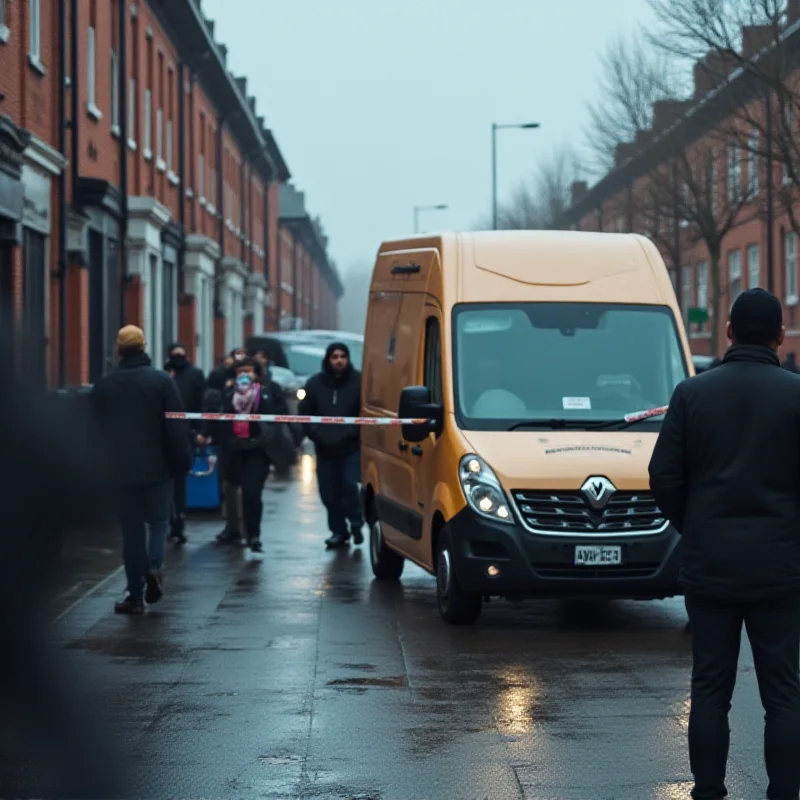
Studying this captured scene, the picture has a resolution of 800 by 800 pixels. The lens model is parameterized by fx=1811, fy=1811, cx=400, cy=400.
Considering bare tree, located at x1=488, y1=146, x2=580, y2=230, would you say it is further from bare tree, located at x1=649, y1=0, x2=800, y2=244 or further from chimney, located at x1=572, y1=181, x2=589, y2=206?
bare tree, located at x1=649, y1=0, x2=800, y2=244

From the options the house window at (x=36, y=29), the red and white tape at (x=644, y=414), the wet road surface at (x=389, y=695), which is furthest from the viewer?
the house window at (x=36, y=29)

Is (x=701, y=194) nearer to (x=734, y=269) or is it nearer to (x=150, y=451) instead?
(x=734, y=269)

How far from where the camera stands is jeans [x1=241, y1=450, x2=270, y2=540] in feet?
51.2

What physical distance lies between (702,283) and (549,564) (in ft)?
149

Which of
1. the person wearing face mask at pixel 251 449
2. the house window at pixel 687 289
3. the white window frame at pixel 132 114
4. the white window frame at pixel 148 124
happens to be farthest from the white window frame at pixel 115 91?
the house window at pixel 687 289

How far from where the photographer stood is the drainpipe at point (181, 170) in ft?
119

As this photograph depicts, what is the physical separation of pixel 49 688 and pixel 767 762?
3.08 meters

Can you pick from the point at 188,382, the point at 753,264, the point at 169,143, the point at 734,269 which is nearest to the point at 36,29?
the point at 188,382

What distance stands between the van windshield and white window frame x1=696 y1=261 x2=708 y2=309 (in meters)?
42.9

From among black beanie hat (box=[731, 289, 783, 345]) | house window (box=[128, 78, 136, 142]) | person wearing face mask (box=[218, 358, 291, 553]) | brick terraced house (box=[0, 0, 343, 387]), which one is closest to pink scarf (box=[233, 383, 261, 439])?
person wearing face mask (box=[218, 358, 291, 553])

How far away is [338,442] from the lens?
15.8m

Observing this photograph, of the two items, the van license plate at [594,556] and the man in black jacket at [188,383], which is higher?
the man in black jacket at [188,383]

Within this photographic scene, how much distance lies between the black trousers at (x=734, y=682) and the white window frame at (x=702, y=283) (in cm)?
4870

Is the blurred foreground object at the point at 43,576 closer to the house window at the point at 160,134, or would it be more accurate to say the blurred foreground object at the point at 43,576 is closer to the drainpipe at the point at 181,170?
the house window at the point at 160,134
